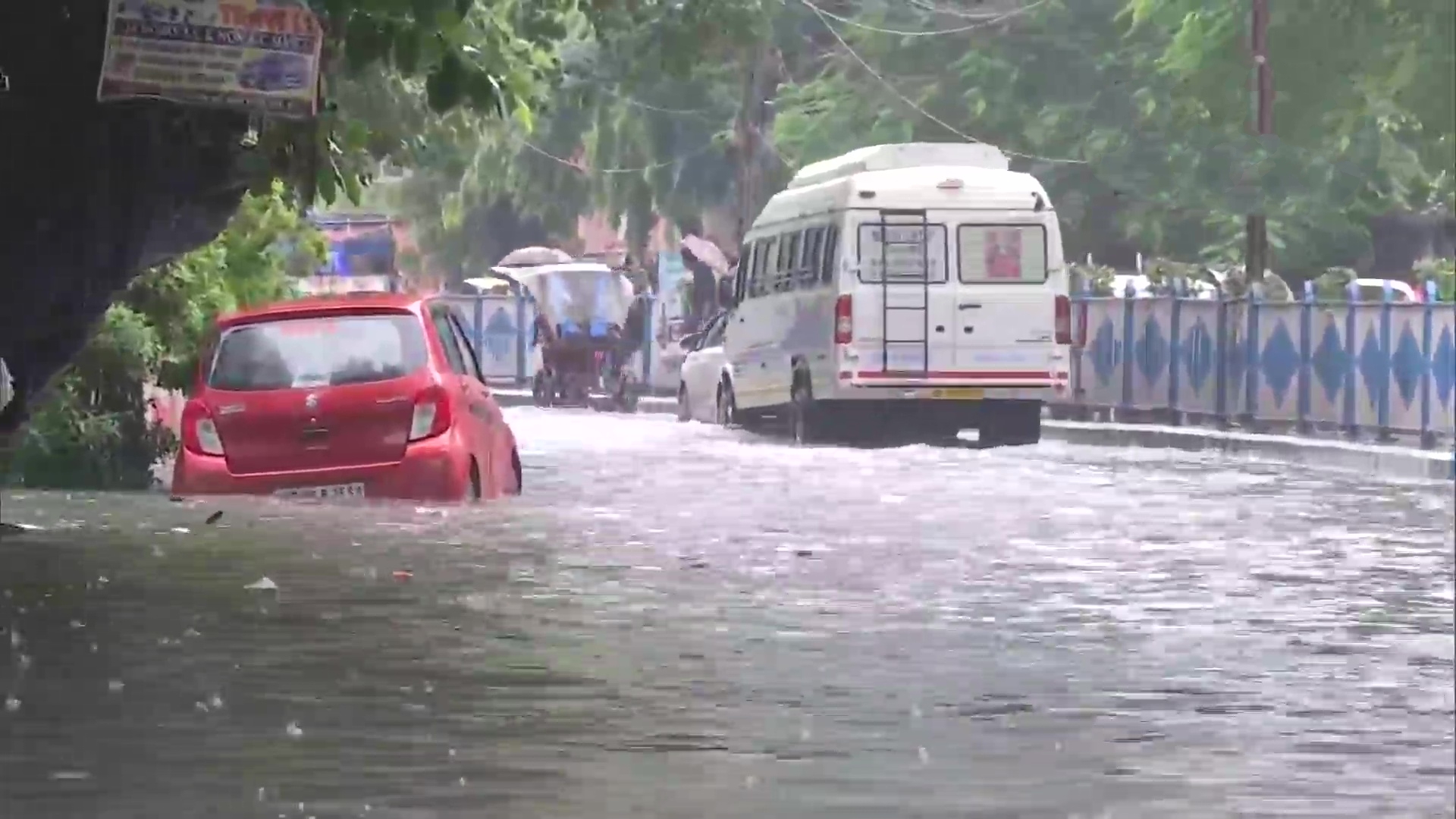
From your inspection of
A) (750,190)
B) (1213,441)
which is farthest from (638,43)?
(750,190)

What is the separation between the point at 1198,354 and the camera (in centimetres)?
3719

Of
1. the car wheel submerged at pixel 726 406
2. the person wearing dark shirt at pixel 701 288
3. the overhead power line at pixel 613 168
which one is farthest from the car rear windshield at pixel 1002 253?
the overhead power line at pixel 613 168

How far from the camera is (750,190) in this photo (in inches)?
2254

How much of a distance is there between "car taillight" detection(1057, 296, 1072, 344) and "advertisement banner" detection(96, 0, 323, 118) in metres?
19.3

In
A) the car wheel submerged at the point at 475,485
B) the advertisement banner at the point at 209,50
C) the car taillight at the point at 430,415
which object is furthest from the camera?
the car wheel submerged at the point at 475,485

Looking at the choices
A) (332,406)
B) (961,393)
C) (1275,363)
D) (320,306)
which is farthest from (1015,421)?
(332,406)

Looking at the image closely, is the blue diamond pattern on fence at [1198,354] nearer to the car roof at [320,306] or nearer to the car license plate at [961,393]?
the car license plate at [961,393]

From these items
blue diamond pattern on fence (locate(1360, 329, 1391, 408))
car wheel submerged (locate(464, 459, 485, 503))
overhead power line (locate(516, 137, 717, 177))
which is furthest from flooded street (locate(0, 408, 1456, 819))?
overhead power line (locate(516, 137, 717, 177))

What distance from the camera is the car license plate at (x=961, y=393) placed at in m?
34.5

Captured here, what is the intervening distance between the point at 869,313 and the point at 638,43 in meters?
11.2

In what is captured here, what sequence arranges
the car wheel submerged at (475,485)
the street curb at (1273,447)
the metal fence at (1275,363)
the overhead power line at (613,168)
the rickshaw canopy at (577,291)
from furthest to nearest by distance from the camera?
1. the overhead power line at (613,168)
2. the rickshaw canopy at (577,291)
3. the metal fence at (1275,363)
4. the street curb at (1273,447)
5. the car wheel submerged at (475,485)

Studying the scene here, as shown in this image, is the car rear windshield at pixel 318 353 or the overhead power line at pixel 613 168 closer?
the car rear windshield at pixel 318 353

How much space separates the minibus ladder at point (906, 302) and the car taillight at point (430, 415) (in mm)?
14545

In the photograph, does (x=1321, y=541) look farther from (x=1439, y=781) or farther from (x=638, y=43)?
(x=1439, y=781)
